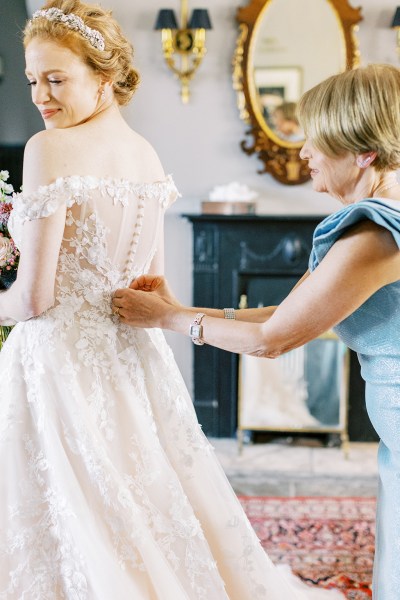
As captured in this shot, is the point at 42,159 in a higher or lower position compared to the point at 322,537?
higher

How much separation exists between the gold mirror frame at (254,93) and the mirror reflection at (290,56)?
22 millimetres

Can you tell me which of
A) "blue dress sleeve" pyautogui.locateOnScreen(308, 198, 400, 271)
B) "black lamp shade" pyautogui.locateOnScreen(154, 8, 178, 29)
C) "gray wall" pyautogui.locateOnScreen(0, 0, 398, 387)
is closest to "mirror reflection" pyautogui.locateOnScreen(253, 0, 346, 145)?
"gray wall" pyautogui.locateOnScreen(0, 0, 398, 387)

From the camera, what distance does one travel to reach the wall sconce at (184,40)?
3.77 meters

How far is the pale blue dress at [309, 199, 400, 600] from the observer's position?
1.30 meters

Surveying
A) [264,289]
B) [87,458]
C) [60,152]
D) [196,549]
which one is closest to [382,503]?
[196,549]

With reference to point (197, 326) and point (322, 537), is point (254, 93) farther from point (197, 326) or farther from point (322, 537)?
point (197, 326)

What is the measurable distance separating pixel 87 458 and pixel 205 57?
3098 millimetres

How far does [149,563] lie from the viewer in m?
Answer: 1.41

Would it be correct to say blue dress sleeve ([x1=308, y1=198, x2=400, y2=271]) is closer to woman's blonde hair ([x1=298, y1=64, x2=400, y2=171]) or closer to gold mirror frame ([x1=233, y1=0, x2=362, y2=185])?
woman's blonde hair ([x1=298, y1=64, x2=400, y2=171])

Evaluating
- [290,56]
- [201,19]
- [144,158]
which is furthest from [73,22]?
[290,56]

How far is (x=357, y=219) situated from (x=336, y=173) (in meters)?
0.18

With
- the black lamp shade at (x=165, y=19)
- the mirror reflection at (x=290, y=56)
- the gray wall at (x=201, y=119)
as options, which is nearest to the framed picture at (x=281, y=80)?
the mirror reflection at (x=290, y=56)

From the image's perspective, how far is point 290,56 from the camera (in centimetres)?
392

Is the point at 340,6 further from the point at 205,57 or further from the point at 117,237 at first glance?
the point at 117,237
